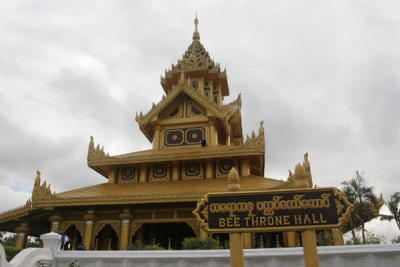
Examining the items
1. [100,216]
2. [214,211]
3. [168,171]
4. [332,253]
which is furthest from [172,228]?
[214,211]

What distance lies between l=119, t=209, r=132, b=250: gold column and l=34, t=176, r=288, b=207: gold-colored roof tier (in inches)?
36.4

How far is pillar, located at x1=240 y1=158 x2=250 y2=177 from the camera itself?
17781 mm

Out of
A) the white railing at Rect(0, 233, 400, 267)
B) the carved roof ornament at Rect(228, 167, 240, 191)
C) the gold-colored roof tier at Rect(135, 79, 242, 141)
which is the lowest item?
the white railing at Rect(0, 233, 400, 267)

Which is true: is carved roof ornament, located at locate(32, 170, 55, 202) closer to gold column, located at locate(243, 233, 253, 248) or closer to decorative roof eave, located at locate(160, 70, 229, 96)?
gold column, located at locate(243, 233, 253, 248)

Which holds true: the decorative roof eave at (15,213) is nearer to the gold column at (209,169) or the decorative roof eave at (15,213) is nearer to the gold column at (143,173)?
the gold column at (143,173)

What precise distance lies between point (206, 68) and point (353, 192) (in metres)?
17.8

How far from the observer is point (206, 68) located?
1005 inches

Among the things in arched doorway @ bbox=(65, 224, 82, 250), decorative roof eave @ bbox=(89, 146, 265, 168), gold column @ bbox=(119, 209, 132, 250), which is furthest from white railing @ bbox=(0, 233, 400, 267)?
arched doorway @ bbox=(65, 224, 82, 250)

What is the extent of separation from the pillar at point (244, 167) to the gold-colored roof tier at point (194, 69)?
10.1 meters

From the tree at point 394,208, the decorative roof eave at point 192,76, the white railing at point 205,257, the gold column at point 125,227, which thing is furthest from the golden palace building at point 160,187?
the tree at point 394,208

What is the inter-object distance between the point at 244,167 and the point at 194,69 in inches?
416

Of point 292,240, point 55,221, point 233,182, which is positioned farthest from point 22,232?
point 233,182

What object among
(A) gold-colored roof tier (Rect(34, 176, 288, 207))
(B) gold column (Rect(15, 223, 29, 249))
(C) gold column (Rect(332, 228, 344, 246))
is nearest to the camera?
(C) gold column (Rect(332, 228, 344, 246))

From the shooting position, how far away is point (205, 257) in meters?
7.01
